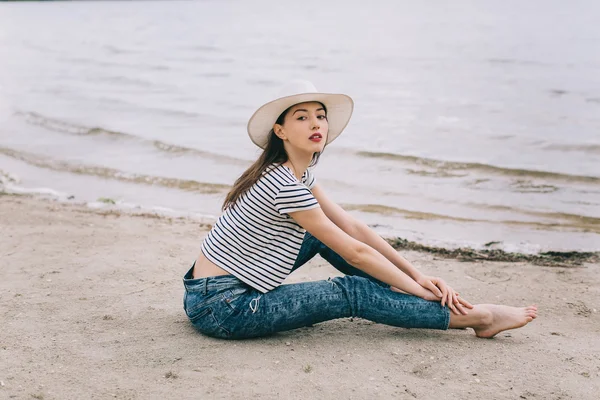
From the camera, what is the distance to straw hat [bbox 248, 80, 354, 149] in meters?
3.55

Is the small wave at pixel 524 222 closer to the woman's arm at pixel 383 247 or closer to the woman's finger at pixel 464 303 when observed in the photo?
the woman's arm at pixel 383 247

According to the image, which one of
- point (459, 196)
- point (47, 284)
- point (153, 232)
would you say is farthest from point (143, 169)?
point (47, 284)

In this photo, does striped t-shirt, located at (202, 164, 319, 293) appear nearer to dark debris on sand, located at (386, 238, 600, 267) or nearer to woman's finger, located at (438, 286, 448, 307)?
woman's finger, located at (438, 286, 448, 307)

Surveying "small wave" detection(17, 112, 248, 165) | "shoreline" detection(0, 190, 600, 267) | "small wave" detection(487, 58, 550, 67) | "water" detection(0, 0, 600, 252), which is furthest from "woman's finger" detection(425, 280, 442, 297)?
"small wave" detection(487, 58, 550, 67)

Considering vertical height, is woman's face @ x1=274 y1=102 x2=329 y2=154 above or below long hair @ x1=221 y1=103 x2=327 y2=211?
above

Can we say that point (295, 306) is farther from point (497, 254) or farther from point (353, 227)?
point (497, 254)

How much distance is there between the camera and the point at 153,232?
6.17 metres

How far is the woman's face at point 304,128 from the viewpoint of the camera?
12.0ft

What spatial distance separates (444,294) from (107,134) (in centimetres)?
955

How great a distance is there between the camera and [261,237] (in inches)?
143

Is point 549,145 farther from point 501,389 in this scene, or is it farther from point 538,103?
point 501,389

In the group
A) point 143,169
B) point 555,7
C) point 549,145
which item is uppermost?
point 555,7

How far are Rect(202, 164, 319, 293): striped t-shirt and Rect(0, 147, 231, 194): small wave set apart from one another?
16.1ft

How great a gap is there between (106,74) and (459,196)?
14.7 meters
